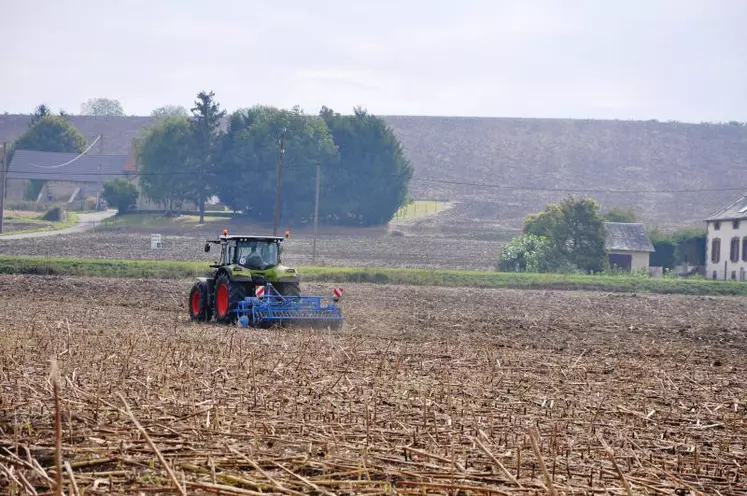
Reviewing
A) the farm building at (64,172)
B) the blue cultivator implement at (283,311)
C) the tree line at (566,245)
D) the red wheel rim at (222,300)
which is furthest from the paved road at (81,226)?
the blue cultivator implement at (283,311)

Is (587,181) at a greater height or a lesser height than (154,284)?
greater

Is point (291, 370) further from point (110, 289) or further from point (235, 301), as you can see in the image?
point (110, 289)

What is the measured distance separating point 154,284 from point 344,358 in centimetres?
2439

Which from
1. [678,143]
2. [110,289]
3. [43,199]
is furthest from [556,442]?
[678,143]

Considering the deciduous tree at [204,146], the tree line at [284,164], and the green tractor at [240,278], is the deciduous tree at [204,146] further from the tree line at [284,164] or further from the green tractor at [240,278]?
the green tractor at [240,278]

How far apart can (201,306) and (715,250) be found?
147ft

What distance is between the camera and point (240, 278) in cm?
2241

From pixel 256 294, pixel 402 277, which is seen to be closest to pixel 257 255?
pixel 256 294

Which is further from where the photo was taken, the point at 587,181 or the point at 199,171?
the point at 587,181

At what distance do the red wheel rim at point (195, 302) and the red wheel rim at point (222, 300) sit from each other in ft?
4.15

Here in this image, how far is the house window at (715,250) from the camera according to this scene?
60.9 m

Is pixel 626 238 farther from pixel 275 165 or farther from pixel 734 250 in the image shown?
pixel 275 165

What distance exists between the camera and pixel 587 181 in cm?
11000

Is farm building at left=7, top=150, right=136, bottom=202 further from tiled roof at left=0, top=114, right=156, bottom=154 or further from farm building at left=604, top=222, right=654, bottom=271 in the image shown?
farm building at left=604, top=222, right=654, bottom=271
